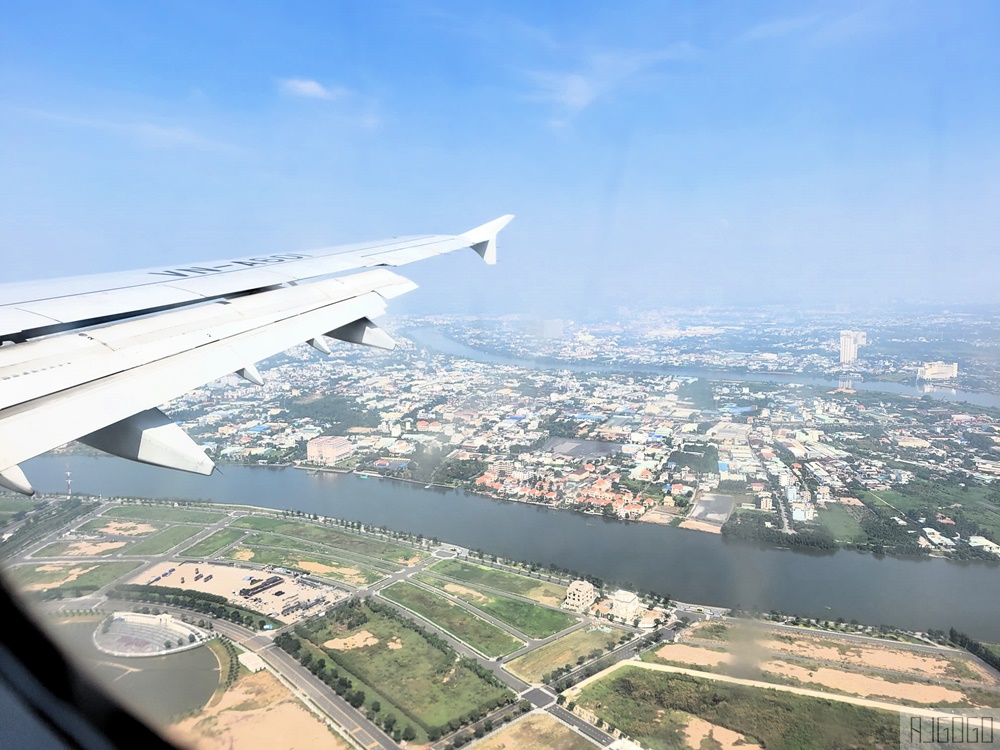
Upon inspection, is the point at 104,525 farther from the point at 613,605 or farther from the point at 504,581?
the point at 613,605

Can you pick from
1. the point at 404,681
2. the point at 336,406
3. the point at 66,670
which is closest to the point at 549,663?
the point at 404,681

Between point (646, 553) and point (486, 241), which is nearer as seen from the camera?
point (486, 241)

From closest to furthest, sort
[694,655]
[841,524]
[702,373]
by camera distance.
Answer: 1. [694,655]
2. [841,524]
3. [702,373]

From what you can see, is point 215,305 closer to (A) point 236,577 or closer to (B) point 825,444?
(A) point 236,577

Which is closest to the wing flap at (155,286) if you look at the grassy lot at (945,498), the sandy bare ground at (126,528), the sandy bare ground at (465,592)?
the sandy bare ground at (465,592)

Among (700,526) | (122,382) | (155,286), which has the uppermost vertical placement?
(155,286)

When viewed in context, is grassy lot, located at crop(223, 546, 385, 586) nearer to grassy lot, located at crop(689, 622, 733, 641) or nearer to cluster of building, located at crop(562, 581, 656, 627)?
cluster of building, located at crop(562, 581, 656, 627)

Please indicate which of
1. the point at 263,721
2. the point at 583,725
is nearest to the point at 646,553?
the point at 583,725
